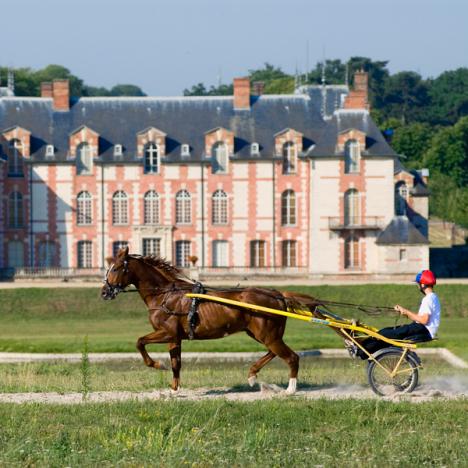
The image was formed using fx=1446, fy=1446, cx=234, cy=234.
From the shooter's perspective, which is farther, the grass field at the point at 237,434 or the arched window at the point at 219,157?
the arched window at the point at 219,157

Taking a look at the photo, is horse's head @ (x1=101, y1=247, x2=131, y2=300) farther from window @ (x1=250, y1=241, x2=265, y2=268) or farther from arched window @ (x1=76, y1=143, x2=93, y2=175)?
arched window @ (x1=76, y1=143, x2=93, y2=175)

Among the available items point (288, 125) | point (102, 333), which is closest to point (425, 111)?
point (288, 125)

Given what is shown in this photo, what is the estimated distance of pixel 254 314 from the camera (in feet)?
62.8

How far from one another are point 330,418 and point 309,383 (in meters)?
3.81

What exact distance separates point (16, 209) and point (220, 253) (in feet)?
28.2

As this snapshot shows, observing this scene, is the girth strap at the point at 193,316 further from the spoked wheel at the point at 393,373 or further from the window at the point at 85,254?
the window at the point at 85,254

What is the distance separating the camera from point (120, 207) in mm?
59812

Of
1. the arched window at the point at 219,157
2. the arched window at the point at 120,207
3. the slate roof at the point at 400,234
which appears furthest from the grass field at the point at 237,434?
the arched window at the point at 120,207

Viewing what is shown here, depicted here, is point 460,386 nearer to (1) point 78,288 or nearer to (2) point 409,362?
(2) point 409,362

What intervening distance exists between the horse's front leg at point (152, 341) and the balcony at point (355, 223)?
39.3 meters

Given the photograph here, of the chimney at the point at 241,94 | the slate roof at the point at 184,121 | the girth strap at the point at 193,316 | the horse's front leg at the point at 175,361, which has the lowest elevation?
the horse's front leg at the point at 175,361

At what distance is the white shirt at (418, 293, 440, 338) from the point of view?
18719mm

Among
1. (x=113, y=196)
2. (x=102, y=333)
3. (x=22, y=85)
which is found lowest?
(x=102, y=333)

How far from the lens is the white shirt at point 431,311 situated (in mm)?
18719
